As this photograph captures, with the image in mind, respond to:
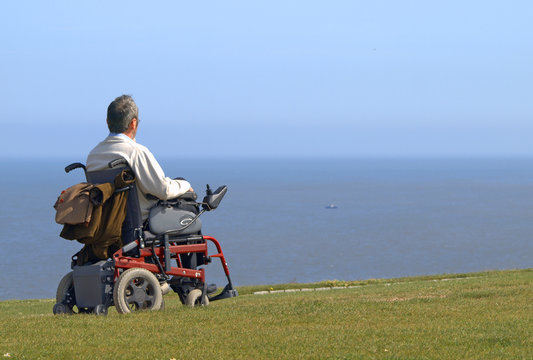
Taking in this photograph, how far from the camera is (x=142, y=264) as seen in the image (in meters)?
9.62

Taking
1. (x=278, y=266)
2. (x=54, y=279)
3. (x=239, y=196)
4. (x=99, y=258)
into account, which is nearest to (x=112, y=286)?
(x=99, y=258)

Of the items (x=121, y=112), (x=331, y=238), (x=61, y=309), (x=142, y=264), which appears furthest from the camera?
(x=331, y=238)

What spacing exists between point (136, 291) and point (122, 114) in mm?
2158

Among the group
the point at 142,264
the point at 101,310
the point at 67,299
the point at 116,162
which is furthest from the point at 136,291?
the point at 116,162

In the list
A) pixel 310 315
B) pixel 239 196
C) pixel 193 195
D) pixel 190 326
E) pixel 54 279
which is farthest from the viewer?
pixel 239 196

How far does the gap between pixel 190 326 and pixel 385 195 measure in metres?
173

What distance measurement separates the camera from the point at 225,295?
34.1ft

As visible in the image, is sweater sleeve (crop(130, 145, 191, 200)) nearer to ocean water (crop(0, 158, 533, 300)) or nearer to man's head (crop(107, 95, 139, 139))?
man's head (crop(107, 95, 139, 139))

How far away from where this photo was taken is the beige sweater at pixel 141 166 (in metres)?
9.53

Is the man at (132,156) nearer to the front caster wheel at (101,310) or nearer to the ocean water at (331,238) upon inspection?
the front caster wheel at (101,310)

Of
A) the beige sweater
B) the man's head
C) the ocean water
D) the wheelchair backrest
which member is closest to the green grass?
the wheelchair backrest

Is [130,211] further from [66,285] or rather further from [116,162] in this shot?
[66,285]

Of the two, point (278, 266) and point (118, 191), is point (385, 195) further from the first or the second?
point (118, 191)

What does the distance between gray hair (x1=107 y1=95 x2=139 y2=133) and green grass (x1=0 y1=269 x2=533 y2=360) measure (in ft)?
Result: 7.50
